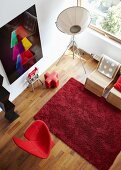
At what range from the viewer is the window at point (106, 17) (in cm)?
425

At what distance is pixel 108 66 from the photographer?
4.46 m

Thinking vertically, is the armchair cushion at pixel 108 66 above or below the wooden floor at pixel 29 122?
above

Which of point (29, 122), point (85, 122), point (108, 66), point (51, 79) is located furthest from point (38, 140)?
point (108, 66)

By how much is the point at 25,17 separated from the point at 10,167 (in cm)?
234

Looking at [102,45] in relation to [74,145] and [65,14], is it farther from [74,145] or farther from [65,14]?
[74,145]

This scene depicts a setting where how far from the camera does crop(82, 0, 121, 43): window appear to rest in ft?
13.9

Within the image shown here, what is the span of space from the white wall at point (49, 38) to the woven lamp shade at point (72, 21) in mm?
240

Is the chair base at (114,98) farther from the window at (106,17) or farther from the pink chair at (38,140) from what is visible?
the pink chair at (38,140)

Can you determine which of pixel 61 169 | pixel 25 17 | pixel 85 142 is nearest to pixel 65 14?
pixel 25 17

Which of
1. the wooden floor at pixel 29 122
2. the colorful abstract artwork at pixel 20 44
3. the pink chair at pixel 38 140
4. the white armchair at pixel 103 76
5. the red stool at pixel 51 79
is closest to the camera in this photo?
the pink chair at pixel 38 140

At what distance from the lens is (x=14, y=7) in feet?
10.8

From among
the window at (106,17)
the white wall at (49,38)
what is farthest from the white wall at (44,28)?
the window at (106,17)

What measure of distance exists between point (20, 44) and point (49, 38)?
78 centimetres

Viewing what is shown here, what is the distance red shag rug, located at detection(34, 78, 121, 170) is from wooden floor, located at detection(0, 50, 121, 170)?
0.12 meters
